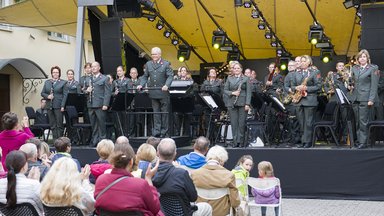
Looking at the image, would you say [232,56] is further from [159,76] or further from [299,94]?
[299,94]

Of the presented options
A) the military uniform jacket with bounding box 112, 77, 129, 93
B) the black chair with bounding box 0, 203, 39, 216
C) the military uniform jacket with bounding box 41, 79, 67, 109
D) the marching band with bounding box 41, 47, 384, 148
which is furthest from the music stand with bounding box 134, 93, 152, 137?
the black chair with bounding box 0, 203, 39, 216

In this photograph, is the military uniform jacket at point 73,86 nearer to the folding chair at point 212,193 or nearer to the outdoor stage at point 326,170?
the outdoor stage at point 326,170

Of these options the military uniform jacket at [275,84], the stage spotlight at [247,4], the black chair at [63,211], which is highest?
the stage spotlight at [247,4]

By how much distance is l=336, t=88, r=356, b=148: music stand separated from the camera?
10539 millimetres

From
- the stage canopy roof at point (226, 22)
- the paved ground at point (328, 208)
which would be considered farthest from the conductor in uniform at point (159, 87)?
the stage canopy roof at point (226, 22)

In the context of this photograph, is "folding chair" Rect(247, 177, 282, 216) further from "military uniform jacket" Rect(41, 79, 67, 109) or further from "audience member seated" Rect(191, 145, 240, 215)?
"military uniform jacket" Rect(41, 79, 67, 109)

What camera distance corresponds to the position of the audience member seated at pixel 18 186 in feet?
17.2

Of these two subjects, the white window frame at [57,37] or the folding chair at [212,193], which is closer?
the folding chair at [212,193]

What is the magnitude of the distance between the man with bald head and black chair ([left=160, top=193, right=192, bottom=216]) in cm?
670

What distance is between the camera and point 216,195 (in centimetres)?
621

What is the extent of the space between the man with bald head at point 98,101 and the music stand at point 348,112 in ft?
15.0

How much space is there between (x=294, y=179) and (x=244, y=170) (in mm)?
3622

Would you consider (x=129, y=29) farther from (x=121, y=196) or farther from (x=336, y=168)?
(x=121, y=196)

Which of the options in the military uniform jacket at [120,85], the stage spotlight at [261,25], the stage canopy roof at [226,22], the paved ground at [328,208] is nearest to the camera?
the paved ground at [328,208]
